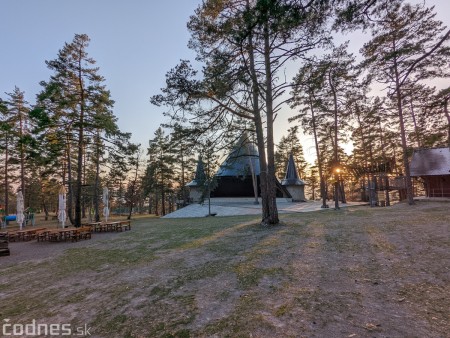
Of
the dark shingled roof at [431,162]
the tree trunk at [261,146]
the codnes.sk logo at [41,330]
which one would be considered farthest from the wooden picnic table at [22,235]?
the dark shingled roof at [431,162]

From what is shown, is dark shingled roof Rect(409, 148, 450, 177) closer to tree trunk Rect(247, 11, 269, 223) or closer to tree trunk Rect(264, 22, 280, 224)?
tree trunk Rect(264, 22, 280, 224)

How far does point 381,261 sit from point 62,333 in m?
5.98

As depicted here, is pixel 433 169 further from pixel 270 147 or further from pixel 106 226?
pixel 106 226

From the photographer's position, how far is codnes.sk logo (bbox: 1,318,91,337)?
3354 millimetres

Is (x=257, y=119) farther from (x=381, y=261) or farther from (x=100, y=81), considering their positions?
(x=100, y=81)

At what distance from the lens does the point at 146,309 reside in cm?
382

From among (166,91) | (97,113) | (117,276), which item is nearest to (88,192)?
(97,113)

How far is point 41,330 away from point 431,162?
30679 millimetres

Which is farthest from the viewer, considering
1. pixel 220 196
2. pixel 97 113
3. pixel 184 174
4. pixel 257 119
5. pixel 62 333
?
pixel 184 174

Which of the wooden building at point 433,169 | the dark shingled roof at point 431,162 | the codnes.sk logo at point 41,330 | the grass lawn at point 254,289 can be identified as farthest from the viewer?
the wooden building at point 433,169

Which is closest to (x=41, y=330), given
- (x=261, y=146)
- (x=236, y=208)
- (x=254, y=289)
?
(x=254, y=289)

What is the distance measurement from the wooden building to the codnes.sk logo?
2843cm

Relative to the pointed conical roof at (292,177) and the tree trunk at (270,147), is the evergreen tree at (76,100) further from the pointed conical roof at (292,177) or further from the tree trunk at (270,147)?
the pointed conical roof at (292,177)

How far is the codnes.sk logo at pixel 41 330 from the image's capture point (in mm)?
3354
